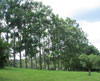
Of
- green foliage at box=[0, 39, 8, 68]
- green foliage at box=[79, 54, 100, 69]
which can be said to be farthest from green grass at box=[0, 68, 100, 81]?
green foliage at box=[79, 54, 100, 69]

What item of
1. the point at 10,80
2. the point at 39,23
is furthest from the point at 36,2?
the point at 10,80

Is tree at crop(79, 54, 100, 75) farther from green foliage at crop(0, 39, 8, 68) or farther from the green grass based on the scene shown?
green foliage at crop(0, 39, 8, 68)

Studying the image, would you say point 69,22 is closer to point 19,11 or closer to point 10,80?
point 19,11

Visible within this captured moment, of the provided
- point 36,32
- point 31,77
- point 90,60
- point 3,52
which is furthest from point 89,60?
point 31,77

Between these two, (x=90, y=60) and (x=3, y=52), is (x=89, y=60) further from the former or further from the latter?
(x=3, y=52)

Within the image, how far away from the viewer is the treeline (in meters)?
43.3

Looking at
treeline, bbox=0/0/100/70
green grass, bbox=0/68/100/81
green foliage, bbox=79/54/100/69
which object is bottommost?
green grass, bbox=0/68/100/81

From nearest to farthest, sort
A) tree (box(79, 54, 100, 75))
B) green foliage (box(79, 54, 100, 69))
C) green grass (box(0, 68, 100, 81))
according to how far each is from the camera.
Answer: green grass (box(0, 68, 100, 81))
green foliage (box(79, 54, 100, 69))
tree (box(79, 54, 100, 75))

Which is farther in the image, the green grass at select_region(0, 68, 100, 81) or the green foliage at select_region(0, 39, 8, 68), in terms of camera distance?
the green foliage at select_region(0, 39, 8, 68)

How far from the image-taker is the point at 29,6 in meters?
46.9

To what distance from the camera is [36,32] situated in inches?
1844

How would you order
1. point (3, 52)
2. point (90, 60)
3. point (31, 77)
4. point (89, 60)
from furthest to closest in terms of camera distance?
point (89, 60) → point (90, 60) → point (3, 52) → point (31, 77)

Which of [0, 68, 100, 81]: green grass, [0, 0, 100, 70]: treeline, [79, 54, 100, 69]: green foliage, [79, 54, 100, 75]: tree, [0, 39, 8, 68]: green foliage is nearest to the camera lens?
[0, 68, 100, 81]: green grass

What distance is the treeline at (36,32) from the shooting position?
1706 inches
